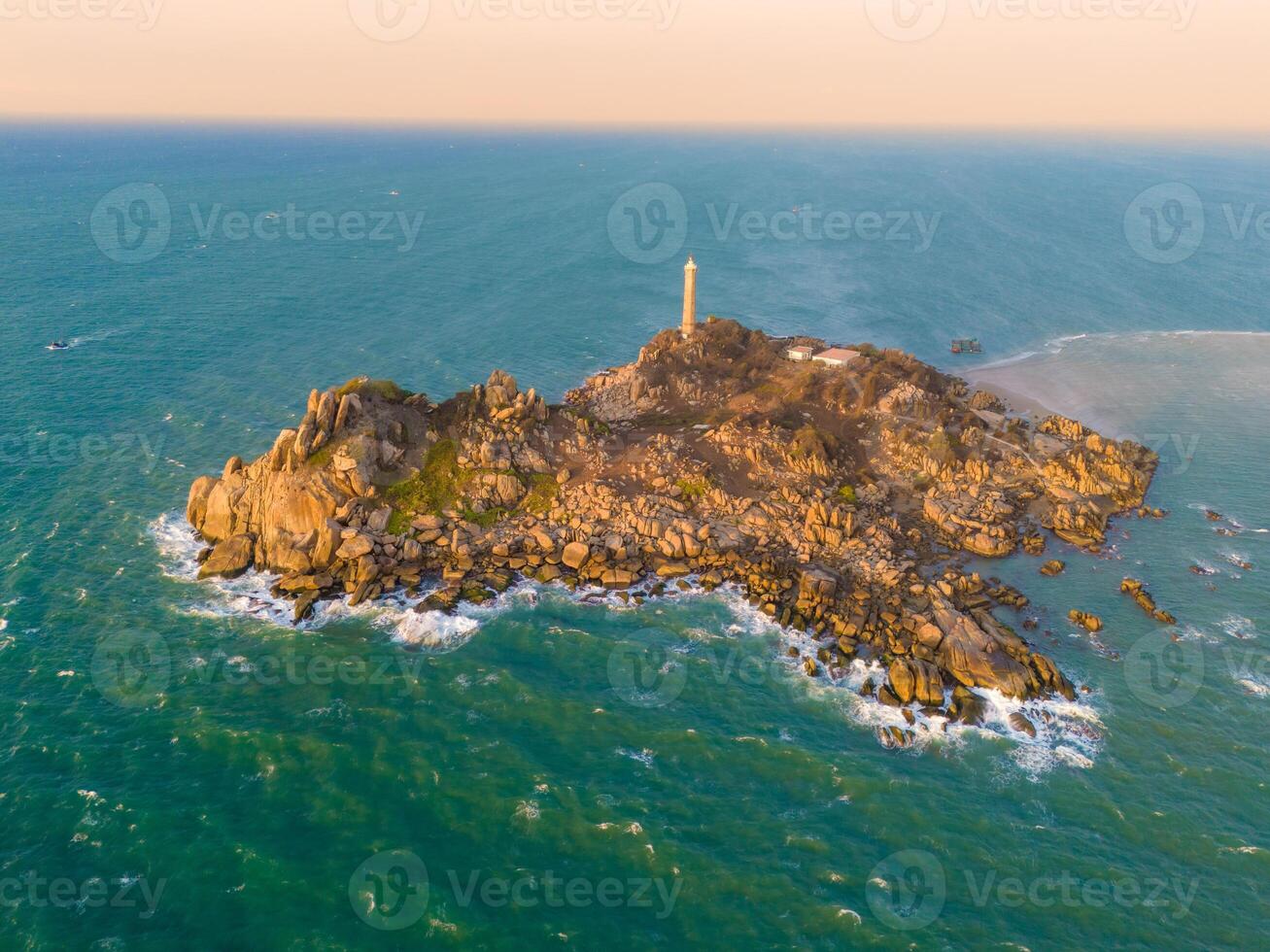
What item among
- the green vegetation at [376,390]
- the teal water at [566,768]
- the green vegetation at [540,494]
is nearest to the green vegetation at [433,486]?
the green vegetation at [540,494]

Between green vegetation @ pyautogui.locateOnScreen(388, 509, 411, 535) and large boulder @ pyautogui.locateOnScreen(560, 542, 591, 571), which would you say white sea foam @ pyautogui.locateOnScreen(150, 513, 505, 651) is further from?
green vegetation @ pyautogui.locateOnScreen(388, 509, 411, 535)

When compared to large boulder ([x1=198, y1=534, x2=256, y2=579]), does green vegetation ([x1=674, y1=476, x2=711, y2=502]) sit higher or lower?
higher

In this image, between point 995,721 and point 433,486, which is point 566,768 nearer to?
point 995,721

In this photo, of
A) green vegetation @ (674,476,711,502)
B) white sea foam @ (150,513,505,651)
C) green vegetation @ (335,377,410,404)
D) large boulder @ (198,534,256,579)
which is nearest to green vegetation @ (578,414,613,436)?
green vegetation @ (674,476,711,502)

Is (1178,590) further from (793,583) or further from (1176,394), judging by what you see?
(1176,394)

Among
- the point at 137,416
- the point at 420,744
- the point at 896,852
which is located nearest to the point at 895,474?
the point at 896,852
